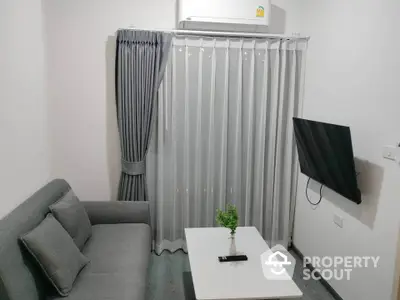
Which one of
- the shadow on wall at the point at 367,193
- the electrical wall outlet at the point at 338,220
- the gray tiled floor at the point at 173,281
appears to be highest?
the shadow on wall at the point at 367,193

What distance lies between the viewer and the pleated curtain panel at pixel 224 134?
358 cm

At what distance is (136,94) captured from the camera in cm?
347

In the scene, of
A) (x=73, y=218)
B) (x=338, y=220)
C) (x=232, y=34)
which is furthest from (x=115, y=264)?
(x=232, y=34)

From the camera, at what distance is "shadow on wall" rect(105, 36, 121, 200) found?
3.54 meters

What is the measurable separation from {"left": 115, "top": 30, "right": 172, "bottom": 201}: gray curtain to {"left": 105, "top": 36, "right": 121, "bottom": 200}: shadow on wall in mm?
138

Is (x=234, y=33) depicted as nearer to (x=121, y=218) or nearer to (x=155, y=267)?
(x=121, y=218)

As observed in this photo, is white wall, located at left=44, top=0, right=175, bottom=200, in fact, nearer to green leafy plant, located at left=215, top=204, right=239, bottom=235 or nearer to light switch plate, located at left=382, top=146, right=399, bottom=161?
green leafy plant, located at left=215, top=204, right=239, bottom=235

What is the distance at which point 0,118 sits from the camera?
2.33 m

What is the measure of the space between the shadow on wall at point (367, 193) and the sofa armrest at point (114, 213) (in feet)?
6.10

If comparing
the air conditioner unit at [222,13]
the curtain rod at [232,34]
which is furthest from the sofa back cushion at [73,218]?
the air conditioner unit at [222,13]

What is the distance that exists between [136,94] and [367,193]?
2.27 m

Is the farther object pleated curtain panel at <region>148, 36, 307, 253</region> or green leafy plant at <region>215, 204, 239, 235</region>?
pleated curtain panel at <region>148, 36, 307, 253</region>

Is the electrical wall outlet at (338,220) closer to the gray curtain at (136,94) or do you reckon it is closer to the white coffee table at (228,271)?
the white coffee table at (228,271)

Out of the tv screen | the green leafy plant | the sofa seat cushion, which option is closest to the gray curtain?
the sofa seat cushion
